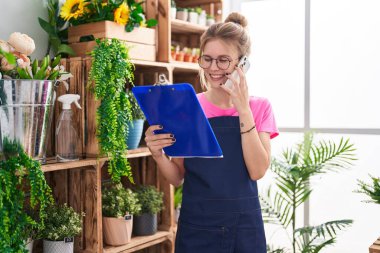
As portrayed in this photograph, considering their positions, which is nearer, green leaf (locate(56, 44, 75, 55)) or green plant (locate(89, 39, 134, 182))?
green plant (locate(89, 39, 134, 182))

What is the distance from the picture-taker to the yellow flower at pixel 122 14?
2.26 meters

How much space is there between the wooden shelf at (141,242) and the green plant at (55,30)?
0.99m

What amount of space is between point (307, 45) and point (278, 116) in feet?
1.94

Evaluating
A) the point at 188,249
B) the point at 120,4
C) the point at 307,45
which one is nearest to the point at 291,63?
the point at 307,45

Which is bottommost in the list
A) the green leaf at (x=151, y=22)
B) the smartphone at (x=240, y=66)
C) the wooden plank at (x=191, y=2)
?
the smartphone at (x=240, y=66)

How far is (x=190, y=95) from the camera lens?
1.55 metres

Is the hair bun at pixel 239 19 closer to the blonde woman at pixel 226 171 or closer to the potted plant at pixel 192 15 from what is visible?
the blonde woman at pixel 226 171

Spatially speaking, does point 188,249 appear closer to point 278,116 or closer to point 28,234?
point 28,234

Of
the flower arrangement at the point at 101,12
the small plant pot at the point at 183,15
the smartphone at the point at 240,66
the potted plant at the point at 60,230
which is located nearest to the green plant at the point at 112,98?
the flower arrangement at the point at 101,12

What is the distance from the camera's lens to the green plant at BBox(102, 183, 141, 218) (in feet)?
7.72

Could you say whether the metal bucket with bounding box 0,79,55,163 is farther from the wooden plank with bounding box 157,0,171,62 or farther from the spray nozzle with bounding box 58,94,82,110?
the wooden plank with bounding box 157,0,171,62

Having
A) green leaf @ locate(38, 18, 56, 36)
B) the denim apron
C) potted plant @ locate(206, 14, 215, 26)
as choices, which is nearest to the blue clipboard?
the denim apron

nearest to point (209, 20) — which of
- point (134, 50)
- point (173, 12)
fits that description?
point (173, 12)

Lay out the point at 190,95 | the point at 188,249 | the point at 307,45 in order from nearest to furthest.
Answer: the point at 190,95, the point at 188,249, the point at 307,45
